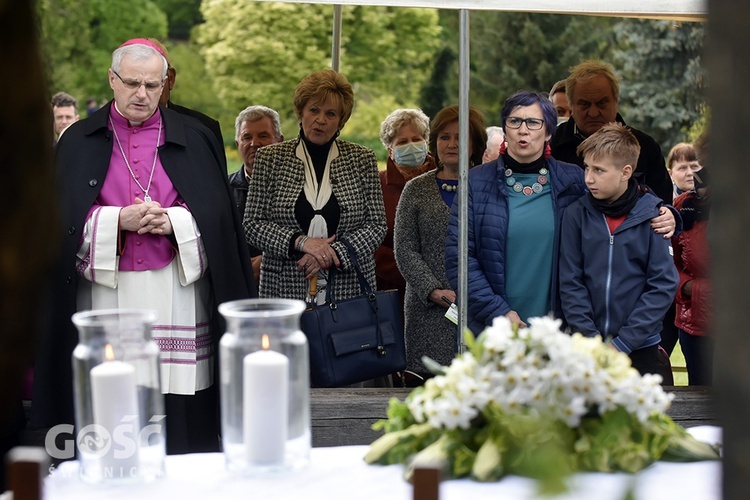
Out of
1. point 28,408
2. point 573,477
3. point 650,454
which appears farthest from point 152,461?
point 28,408

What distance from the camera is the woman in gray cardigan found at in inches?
197

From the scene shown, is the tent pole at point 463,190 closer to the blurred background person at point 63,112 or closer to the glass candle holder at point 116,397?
the glass candle holder at point 116,397

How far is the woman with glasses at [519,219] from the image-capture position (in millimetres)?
4246

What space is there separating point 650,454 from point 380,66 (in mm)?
28023

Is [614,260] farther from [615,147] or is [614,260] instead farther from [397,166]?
[397,166]

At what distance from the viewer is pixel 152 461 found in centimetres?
208

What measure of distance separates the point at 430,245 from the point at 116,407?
3.17m

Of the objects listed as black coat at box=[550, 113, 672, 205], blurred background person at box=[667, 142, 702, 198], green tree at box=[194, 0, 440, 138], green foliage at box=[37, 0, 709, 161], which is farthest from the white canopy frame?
green tree at box=[194, 0, 440, 138]

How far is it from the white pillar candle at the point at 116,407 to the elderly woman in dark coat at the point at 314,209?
270 cm

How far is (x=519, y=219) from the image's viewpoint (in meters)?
4.27

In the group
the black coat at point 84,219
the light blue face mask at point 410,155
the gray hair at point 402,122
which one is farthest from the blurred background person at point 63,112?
the black coat at point 84,219

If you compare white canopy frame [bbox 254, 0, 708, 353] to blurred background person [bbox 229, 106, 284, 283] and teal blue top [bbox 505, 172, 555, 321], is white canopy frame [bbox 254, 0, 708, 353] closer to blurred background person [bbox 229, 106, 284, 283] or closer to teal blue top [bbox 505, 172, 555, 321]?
teal blue top [bbox 505, 172, 555, 321]

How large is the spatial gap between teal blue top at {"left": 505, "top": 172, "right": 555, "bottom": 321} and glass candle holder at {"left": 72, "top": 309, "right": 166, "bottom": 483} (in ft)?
7.97

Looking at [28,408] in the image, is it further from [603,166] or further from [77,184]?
[603,166]
